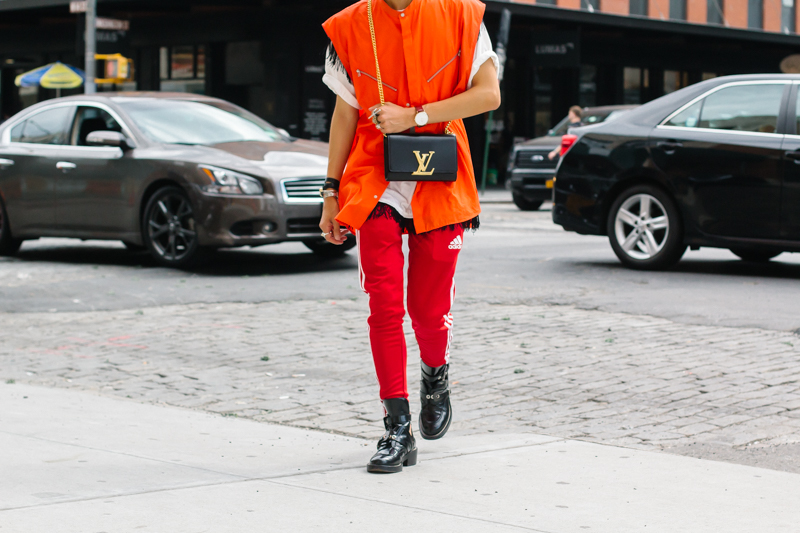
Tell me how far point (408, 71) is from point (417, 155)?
30 centimetres

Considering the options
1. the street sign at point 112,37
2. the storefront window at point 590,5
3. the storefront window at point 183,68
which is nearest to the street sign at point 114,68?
the street sign at point 112,37

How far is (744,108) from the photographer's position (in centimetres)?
934

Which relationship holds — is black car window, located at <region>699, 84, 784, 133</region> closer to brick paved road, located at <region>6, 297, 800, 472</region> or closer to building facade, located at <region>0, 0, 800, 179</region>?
brick paved road, located at <region>6, 297, 800, 472</region>

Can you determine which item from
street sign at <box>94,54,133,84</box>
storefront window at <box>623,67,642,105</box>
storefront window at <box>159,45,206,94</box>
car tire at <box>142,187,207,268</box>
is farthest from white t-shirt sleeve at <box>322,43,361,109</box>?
storefront window at <box>623,67,642,105</box>

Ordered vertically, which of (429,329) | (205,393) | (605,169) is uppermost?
(605,169)

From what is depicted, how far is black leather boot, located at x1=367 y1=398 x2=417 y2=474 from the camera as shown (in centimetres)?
391

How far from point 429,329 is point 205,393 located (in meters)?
1.76

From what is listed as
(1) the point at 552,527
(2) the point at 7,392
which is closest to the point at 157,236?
(2) the point at 7,392

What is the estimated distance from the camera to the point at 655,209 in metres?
9.58

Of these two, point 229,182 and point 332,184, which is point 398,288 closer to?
point 332,184

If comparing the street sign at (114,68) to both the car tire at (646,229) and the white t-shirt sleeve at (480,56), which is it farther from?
the white t-shirt sleeve at (480,56)

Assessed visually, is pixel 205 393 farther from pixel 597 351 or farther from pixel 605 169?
pixel 605 169

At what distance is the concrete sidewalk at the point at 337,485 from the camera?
10.9 feet

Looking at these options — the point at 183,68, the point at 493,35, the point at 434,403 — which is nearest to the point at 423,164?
the point at 434,403
